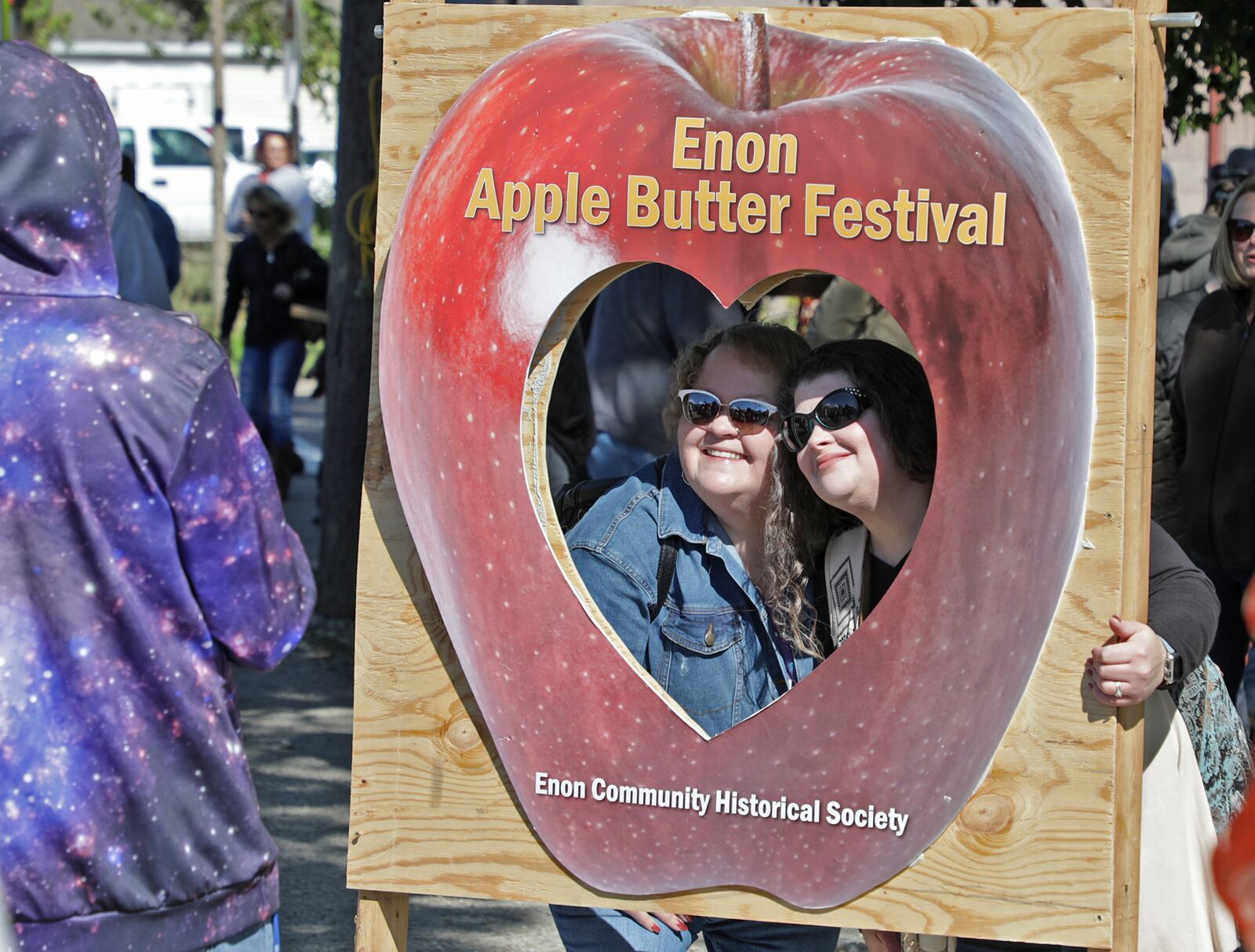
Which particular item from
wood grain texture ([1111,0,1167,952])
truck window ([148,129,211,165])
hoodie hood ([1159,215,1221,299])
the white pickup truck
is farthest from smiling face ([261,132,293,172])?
truck window ([148,129,211,165])

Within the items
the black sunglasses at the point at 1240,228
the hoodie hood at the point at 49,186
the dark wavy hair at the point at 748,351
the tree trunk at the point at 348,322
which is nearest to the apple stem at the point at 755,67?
the dark wavy hair at the point at 748,351

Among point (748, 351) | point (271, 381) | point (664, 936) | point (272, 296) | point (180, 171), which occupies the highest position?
point (748, 351)

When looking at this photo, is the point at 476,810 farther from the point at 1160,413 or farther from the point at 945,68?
the point at 1160,413

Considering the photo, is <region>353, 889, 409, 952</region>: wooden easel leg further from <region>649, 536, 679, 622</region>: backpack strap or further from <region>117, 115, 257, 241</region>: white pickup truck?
<region>117, 115, 257, 241</region>: white pickup truck

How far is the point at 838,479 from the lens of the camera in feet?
7.77

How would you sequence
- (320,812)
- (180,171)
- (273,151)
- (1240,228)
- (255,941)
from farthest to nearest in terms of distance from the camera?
(180,171)
(273,151)
(320,812)
(1240,228)
(255,941)

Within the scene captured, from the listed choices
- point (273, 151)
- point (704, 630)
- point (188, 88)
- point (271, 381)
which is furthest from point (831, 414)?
point (188, 88)

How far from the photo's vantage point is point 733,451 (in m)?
2.50

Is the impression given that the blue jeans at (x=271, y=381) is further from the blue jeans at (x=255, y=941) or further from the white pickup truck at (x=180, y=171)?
the white pickup truck at (x=180, y=171)

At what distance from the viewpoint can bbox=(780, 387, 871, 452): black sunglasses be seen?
2.35 m

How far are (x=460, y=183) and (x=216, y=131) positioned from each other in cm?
1187

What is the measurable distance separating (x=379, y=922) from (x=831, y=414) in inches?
42.2

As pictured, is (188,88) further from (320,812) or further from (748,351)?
(748,351)

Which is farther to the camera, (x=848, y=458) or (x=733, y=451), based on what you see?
(x=733, y=451)
